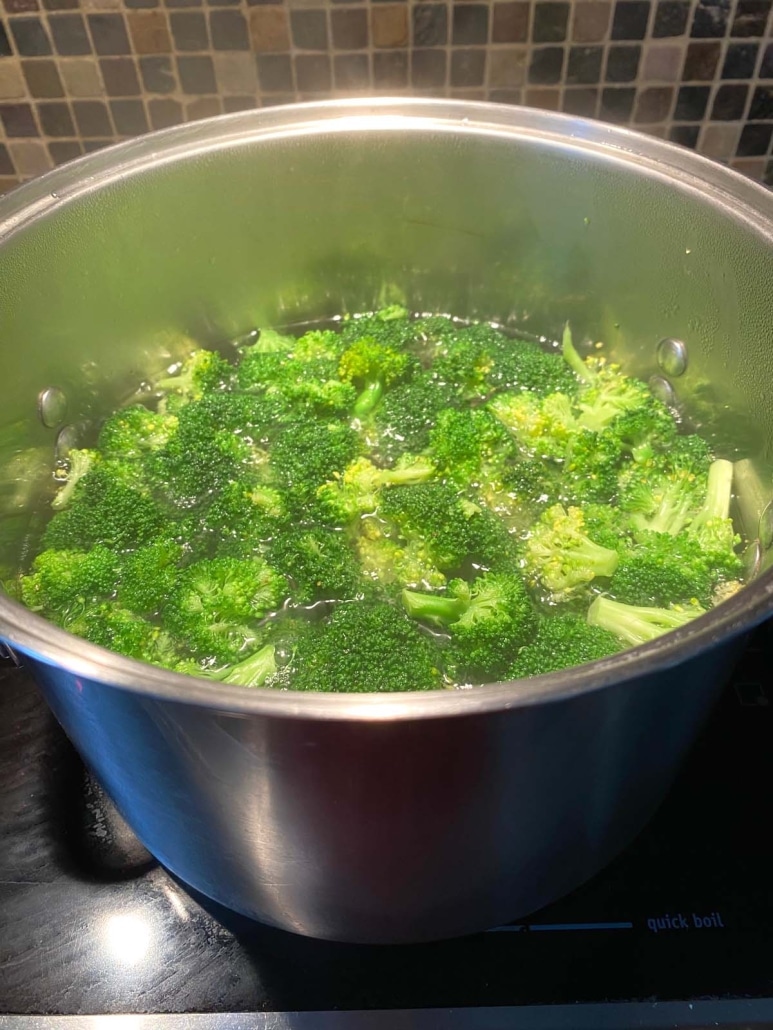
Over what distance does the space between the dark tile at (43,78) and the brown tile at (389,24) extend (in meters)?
0.64

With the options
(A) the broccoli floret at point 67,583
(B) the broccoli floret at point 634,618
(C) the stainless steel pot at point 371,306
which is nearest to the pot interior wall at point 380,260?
(C) the stainless steel pot at point 371,306

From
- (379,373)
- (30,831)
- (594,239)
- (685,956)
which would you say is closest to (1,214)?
(379,373)

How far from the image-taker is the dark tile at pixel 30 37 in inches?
58.1

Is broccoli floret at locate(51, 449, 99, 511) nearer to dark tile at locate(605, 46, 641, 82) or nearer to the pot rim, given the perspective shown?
the pot rim

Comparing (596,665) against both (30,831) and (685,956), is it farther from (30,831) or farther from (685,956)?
(30,831)

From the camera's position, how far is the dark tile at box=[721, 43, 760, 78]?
1.50m

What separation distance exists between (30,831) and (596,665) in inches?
31.1

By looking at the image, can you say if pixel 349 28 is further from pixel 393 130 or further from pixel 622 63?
pixel 622 63

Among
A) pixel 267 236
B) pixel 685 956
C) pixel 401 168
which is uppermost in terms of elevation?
pixel 401 168

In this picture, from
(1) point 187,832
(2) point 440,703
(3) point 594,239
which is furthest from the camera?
(3) point 594,239

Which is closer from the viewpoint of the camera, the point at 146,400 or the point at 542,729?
the point at 542,729

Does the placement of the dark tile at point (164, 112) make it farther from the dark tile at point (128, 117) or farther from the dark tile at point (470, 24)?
the dark tile at point (470, 24)

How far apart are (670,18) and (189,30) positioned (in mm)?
916

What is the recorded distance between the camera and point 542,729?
630 millimetres
